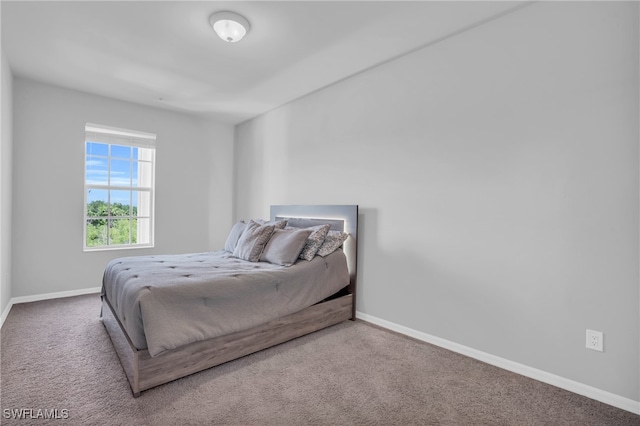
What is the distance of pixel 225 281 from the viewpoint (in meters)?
2.27

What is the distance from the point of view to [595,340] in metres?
1.91

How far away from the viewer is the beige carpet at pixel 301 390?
1.69m

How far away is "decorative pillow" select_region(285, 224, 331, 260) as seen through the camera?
2.98 metres

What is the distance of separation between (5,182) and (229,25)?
2.74 metres

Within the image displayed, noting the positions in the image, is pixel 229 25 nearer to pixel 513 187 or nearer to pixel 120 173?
pixel 513 187

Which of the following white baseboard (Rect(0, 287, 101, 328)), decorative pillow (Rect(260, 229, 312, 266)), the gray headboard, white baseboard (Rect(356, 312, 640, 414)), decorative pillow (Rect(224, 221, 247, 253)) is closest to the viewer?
white baseboard (Rect(356, 312, 640, 414))

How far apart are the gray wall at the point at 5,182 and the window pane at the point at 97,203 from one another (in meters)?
0.84

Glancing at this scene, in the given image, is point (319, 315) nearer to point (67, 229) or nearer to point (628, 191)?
point (628, 191)

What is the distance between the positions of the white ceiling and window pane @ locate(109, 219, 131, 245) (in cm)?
171

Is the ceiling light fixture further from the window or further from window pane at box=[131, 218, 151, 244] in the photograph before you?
window pane at box=[131, 218, 151, 244]

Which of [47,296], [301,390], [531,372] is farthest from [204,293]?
[47,296]

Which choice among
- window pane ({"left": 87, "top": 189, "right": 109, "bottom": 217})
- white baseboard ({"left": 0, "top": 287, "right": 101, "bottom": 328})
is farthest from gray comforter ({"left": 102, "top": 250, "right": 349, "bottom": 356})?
A: window pane ({"left": 87, "top": 189, "right": 109, "bottom": 217})

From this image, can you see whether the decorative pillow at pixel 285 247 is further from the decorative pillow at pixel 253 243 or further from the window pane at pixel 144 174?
the window pane at pixel 144 174

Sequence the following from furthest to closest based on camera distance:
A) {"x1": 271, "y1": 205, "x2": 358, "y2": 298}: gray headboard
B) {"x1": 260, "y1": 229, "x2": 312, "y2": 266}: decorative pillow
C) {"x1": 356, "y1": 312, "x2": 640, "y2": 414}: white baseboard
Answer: {"x1": 271, "y1": 205, "x2": 358, "y2": 298}: gray headboard
{"x1": 260, "y1": 229, "x2": 312, "y2": 266}: decorative pillow
{"x1": 356, "y1": 312, "x2": 640, "y2": 414}: white baseboard
